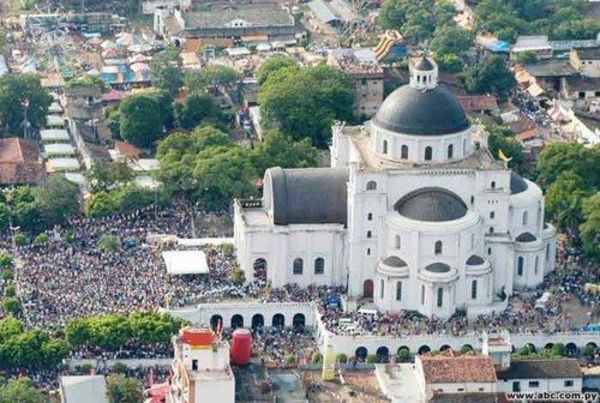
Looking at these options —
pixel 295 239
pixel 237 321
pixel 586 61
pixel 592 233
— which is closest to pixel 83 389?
pixel 237 321

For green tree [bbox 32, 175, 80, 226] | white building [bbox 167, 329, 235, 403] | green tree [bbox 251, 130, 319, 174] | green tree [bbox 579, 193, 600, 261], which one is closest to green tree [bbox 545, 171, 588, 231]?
green tree [bbox 579, 193, 600, 261]

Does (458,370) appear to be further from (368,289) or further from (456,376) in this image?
(368,289)

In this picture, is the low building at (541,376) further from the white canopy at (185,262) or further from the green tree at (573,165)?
the green tree at (573,165)

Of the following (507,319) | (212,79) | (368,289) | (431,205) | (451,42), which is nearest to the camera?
(507,319)

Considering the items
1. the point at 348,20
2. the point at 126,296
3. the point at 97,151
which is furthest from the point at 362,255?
the point at 348,20

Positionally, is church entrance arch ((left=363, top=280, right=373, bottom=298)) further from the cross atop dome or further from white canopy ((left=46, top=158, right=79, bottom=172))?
white canopy ((left=46, top=158, right=79, bottom=172))
